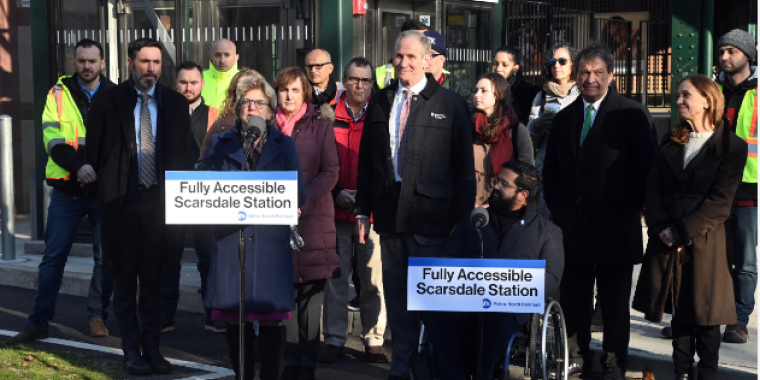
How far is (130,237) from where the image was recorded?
6332 millimetres

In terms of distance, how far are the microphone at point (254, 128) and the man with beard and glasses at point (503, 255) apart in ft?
4.57

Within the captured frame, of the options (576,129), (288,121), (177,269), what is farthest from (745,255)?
(177,269)

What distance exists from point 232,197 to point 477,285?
1.30m

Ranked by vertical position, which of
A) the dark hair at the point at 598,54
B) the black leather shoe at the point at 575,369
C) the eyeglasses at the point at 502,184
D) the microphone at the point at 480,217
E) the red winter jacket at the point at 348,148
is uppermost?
the dark hair at the point at 598,54

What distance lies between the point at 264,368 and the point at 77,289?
174 inches

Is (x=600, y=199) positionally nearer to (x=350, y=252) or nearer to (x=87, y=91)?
(x=350, y=252)

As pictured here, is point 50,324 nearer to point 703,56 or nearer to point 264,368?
point 264,368

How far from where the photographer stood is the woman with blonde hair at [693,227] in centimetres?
564

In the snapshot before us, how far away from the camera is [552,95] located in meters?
7.31

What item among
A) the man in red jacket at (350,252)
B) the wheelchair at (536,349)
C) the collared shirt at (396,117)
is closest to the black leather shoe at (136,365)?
the man in red jacket at (350,252)

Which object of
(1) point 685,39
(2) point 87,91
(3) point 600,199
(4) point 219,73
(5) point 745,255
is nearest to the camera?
(3) point 600,199

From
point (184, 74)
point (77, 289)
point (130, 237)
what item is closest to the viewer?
point (130, 237)

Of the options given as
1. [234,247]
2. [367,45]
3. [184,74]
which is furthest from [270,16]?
[234,247]

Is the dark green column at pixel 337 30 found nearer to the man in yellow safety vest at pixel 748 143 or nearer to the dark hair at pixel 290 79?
the dark hair at pixel 290 79
